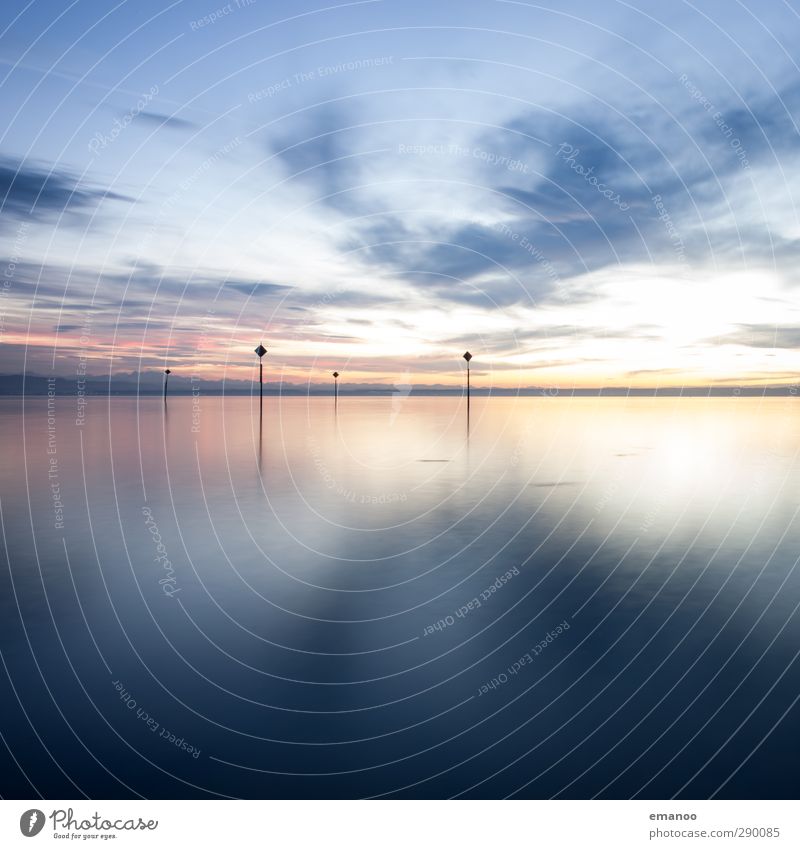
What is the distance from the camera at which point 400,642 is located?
37.9 ft

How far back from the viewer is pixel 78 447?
42250 millimetres

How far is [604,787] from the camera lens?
24.3 ft

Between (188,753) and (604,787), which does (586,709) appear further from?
(188,753)

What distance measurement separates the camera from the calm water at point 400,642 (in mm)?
7793

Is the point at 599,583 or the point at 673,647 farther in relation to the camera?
the point at 599,583

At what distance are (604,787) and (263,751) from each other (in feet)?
12.3

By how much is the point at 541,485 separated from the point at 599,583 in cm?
1304

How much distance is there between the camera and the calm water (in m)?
7.79

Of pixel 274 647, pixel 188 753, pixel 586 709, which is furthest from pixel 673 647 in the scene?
pixel 188 753

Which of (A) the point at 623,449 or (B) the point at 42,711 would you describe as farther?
(A) the point at 623,449

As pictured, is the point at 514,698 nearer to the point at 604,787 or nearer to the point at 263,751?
the point at 604,787
